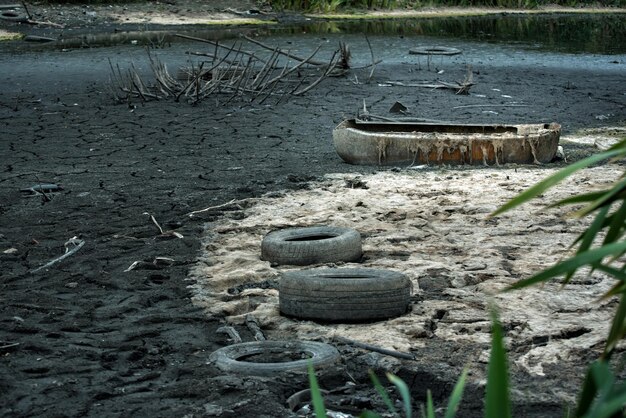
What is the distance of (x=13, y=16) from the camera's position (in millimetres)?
20031

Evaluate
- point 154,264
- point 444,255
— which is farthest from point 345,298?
point 154,264

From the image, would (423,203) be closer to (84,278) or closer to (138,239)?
(138,239)

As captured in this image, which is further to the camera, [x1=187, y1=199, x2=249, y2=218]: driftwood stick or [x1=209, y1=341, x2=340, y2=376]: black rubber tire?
[x1=187, y1=199, x2=249, y2=218]: driftwood stick

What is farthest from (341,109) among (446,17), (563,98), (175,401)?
(446,17)

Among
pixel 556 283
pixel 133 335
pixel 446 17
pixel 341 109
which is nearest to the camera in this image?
pixel 133 335

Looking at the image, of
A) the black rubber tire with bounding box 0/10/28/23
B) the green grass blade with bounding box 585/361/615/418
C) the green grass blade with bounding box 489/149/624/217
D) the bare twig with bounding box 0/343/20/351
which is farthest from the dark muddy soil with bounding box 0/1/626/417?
the black rubber tire with bounding box 0/10/28/23

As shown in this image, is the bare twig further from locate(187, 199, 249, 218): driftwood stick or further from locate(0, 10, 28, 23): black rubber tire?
locate(0, 10, 28, 23): black rubber tire

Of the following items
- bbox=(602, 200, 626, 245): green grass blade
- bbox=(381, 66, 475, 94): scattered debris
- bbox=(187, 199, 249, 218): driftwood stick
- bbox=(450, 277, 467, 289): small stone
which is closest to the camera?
bbox=(602, 200, 626, 245): green grass blade

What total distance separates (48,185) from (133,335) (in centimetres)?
325

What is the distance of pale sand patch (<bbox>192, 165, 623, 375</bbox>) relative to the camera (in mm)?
4219

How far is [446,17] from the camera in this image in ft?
79.4

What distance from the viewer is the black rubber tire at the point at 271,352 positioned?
12.2 feet

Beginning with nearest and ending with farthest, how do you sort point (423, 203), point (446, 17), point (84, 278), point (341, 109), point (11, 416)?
point (11, 416), point (84, 278), point (423, 203), point (341, 109), point (446, 17)

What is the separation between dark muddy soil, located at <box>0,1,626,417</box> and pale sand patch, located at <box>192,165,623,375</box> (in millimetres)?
160
